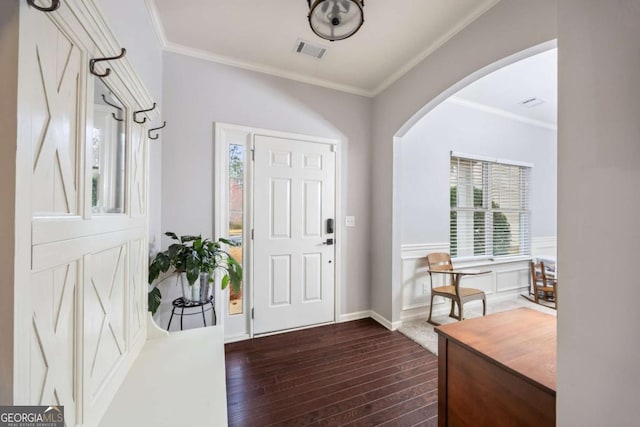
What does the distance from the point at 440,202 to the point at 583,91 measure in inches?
110

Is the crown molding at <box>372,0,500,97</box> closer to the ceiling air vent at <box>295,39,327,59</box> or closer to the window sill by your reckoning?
the ceiling air vent at <box>295,39,327,59</box>

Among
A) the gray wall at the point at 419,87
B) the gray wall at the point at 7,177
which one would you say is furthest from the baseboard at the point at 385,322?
the gray wall at the point at 7,177

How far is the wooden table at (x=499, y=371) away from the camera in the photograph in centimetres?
86

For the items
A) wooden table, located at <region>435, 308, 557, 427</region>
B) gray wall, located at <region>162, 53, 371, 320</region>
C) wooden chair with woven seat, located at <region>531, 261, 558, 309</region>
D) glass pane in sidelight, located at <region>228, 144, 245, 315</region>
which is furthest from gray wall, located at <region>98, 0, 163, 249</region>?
wooden chair with woven seat, located at <region>531, 261, 558, 309</region>

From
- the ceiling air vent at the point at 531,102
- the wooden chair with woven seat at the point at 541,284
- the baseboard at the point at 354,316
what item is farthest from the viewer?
the wooden chair with woven seat at the point at 541,284

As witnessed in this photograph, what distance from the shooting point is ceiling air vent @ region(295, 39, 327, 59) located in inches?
88.7

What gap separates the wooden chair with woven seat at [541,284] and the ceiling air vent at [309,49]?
4.25m

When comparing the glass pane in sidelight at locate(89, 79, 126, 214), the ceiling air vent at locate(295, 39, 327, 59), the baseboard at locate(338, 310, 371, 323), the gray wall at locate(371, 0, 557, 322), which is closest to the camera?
the glass pane in sidelight at locate(89, 79, 126, 214)

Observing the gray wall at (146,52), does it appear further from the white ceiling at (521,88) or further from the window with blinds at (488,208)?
the window with blinds at (488,208)

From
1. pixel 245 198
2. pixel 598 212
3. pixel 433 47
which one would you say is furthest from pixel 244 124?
pixel 598 212

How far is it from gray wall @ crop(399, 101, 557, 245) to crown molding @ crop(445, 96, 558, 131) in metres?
0.04

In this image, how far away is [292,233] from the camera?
271 cm

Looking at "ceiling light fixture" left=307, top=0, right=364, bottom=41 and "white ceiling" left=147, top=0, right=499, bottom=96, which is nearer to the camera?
"ceiling light fixture" left=307, top=0, right=364, bottom=41

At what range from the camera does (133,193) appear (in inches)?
46.3
